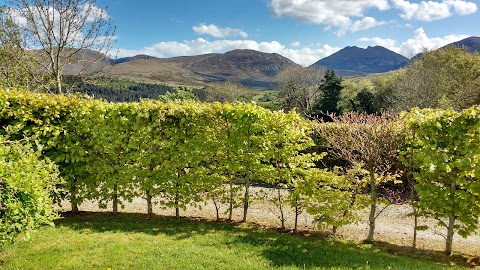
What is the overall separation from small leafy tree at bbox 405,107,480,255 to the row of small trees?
51 centimetres

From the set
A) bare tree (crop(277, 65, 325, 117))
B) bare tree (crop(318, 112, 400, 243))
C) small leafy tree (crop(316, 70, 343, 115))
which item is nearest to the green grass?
bare tree (crop(318, 112, 400, 243))

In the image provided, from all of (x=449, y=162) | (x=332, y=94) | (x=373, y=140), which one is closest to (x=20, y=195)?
(x=373, y=140)

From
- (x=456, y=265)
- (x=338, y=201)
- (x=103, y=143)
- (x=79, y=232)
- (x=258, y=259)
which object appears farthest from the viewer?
(x=103, y=143)

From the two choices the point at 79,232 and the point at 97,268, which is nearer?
the point at 97,268

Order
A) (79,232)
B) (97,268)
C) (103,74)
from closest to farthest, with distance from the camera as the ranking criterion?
1. (97,268)
2. (79,232)
3. (103,74)

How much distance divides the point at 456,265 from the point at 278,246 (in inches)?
153

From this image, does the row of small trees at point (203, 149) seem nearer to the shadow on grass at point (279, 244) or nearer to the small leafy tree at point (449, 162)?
the small leafy tree at point (449, 162)

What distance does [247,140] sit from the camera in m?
9.73

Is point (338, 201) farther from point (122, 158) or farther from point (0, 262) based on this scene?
point (0, 262)

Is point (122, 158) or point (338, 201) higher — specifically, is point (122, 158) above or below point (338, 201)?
above

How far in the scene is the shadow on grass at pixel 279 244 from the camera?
287 inches

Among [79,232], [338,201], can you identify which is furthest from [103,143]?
[338,201]

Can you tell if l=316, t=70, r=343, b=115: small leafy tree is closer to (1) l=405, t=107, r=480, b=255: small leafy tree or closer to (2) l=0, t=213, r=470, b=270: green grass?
(1) l=405, t=107, r=480, b=255: small leafy tree

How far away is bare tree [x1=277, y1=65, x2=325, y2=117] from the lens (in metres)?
62.6
